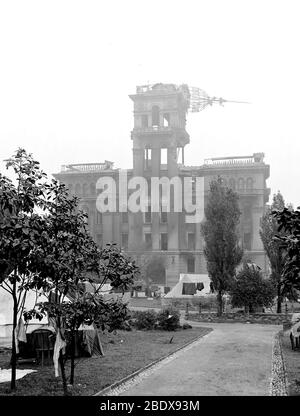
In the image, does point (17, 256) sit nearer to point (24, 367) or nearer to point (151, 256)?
point (24, 367)

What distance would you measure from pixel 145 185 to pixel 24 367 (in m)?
65.5

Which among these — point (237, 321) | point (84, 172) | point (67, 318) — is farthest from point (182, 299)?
point (84, 172)

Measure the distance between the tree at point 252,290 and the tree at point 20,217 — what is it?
83.1 ft

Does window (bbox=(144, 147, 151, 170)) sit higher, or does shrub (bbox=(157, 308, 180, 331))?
window (bbox=(144, 147, 151, 170))

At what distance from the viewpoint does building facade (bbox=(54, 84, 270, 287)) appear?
79125 millimetres

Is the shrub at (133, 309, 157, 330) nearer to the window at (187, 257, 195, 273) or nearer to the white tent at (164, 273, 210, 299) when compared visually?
the white tent at (164, 273, 210, 299)

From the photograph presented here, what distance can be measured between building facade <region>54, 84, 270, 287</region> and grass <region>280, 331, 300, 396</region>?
55.6 m

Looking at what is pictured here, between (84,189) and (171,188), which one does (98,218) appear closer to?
(84,189)

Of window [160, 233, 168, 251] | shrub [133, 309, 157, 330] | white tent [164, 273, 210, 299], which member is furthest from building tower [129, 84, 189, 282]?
shrub [133, 309, 157, 330]

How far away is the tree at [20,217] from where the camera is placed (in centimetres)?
1051

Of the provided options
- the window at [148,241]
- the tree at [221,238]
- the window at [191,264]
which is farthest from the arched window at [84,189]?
the tree at [221,238]

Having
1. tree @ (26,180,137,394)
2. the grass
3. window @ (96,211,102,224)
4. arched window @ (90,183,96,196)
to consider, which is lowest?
the grass

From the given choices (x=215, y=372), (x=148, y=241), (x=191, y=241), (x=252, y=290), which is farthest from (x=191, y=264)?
(x=215, y=372)

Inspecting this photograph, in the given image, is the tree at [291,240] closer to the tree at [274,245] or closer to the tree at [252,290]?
the tree at [252,290]
